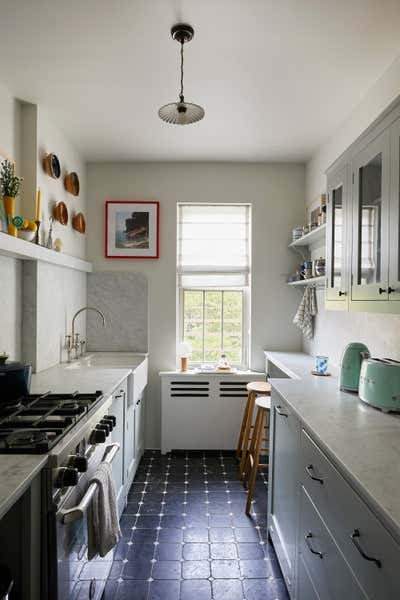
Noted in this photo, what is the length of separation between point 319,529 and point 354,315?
1534 mm

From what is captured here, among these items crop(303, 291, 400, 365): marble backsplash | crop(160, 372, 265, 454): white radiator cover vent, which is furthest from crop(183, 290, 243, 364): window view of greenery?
crop(303, 291, 400, 365): marble backsplash

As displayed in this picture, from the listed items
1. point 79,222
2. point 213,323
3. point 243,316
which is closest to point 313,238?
point 243,316

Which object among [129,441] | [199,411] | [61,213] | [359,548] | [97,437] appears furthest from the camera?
[199,411]

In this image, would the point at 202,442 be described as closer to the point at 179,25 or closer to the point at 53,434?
the point at 53,434

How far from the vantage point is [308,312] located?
3.41 m

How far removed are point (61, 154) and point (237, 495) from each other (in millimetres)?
2921

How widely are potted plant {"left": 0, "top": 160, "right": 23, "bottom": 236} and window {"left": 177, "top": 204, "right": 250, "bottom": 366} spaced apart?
70.0 inches

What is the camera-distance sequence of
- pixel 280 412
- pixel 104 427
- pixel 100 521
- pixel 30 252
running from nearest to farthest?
pixel 100 521
pixel 104 427
pixel 280 412
pixel 30 252

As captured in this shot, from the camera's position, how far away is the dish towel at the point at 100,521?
150 cm

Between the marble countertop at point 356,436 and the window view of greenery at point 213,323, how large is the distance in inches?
63.0

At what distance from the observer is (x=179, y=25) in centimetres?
185

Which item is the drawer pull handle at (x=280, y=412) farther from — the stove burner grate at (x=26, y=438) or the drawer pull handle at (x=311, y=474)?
the stove burner grate at (x=26, y=438)

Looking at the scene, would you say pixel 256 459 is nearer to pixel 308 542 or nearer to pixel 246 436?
pixel 246 436

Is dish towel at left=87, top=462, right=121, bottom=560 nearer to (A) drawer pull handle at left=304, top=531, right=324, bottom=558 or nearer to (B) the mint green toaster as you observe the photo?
(A) drawer pull handle at left=304, top=531, right=324, bottom=558
